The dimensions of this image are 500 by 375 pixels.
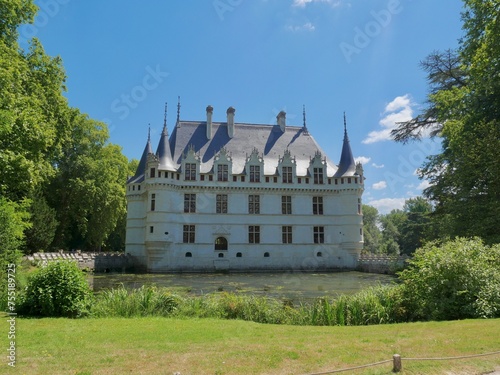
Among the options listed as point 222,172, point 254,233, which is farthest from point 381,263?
point 222,172

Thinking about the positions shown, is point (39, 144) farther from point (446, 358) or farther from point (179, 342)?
point (446, 358)

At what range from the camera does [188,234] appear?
31.8 meters

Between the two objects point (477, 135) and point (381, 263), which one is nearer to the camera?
point (477, 135)

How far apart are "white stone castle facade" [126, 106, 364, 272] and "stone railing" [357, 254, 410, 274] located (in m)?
0.89

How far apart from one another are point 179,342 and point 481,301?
6.89 meters

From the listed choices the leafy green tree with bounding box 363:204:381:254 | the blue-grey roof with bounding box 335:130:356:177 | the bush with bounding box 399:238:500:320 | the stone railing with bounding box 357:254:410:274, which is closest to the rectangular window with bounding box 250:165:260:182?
the blue-grey roof with bounding box 335:130:356:177

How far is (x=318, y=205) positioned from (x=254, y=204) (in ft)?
18.8

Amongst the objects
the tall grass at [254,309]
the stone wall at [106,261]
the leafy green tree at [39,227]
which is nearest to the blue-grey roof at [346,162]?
the stone wall at [106,261]

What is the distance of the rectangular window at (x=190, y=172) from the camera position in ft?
106

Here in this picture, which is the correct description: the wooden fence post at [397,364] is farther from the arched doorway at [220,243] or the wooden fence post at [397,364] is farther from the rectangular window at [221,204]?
the rectangular window at [221,204]

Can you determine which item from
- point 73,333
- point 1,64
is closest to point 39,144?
point 1,64

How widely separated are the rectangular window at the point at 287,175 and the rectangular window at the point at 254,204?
2.83 meters

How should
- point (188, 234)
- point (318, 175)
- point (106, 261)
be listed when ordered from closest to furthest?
1. point (106, 261)
2. point (188, 234)
3. point (318, 175)

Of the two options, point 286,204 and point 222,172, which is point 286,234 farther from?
point 222,172
